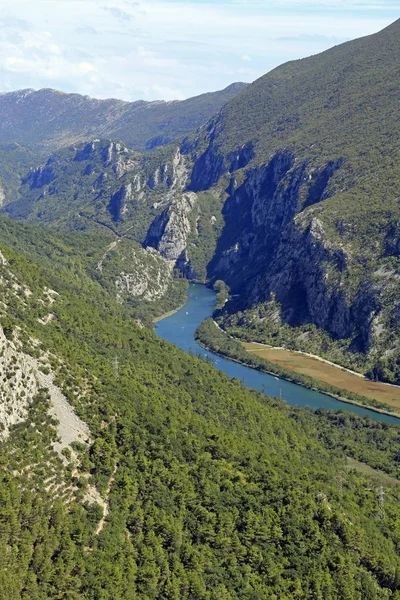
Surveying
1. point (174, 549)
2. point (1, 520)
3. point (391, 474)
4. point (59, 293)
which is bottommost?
point (391, 474)

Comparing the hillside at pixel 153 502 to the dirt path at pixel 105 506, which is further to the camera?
the dirt path at pixel 105 506

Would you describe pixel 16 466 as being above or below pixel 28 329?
below

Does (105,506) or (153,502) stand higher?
(105,506)

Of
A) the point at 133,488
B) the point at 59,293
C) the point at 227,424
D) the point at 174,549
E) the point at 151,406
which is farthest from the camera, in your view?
the point at 59,293

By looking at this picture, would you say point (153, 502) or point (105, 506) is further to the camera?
point (153, 502)

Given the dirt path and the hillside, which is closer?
the hillside

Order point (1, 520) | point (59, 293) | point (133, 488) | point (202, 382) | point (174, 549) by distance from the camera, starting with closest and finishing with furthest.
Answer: point (1, 520) → point (174, 549) → point (133, 488) → point (202, 382) → point (59, 293)

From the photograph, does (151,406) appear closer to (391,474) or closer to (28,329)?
(28,329)

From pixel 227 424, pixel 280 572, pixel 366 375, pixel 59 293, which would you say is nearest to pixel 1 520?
pixel 280 572
